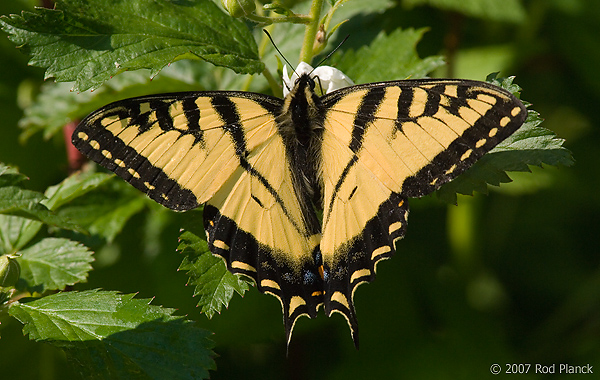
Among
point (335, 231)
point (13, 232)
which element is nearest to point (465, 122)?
point (335, 231)

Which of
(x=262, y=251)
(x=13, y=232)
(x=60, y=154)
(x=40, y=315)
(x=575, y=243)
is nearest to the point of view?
(x=40, y=315)

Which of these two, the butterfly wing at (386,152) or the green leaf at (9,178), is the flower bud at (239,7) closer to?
the butterfly wing at (386,152)

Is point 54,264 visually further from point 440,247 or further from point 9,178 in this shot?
point 440,247

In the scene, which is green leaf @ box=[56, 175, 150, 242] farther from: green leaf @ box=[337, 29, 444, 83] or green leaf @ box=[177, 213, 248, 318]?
green leaf @ box=[337, 29, 444, 83]

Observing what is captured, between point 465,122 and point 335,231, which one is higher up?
point 465,122

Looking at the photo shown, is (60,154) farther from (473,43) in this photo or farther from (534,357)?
(534,357)
